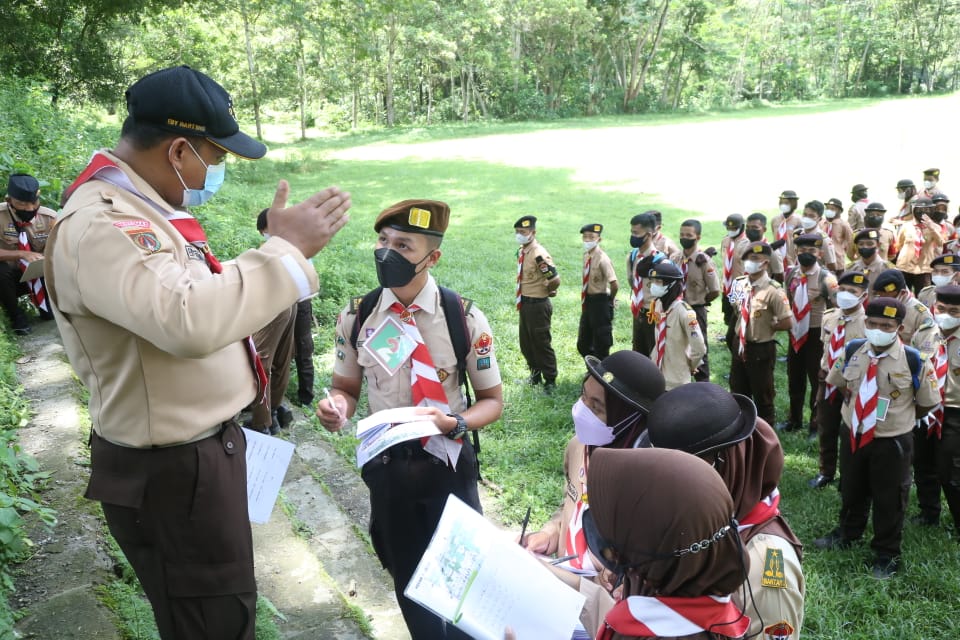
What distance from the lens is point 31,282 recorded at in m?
Result: 7.25

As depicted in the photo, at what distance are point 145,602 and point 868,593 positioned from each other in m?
4.34

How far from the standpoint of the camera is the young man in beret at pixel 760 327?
6.77m

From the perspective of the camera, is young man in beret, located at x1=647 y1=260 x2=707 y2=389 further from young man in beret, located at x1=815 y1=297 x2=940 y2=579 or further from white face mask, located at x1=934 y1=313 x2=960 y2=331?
white face mask, located at x1=934 y1=313 x2=960 y2=331

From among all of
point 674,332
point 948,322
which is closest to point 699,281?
point 674,332

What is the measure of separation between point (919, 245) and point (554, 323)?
5097 millimetres

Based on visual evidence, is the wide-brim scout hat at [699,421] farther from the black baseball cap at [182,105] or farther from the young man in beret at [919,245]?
the young man in beret at [919,245]

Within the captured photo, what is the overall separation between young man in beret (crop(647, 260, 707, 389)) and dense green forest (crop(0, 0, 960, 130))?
2445cm

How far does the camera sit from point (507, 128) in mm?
40750

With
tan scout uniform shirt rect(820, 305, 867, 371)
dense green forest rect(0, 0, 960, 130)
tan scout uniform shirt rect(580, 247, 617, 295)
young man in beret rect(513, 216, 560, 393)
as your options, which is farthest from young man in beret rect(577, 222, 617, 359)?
dense green forest rect(0, 0, 960, 130)

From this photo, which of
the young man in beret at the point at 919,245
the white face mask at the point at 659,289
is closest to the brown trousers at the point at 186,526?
the white face mask at the point at 659,289

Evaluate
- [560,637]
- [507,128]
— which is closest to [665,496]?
[560,637]

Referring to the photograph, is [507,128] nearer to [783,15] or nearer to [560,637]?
[783,15]

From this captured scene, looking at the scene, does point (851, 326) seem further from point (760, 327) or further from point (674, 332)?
point (674, 332)

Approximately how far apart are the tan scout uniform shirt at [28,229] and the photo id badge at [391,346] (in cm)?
598
